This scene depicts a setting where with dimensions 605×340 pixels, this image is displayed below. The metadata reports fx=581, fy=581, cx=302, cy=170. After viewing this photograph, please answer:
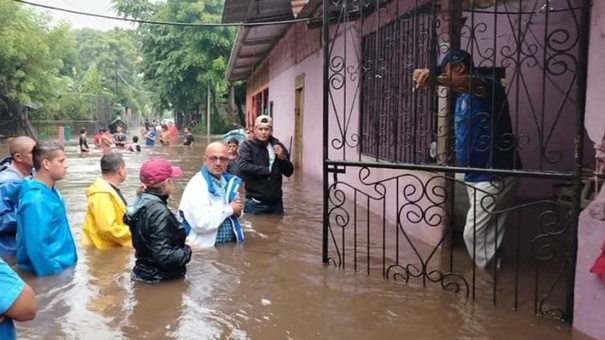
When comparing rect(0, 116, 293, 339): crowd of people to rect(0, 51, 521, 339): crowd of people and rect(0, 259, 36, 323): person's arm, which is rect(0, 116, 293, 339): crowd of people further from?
rect(0, 259, 36, 323): person's arm

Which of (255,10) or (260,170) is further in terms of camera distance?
(255,10)

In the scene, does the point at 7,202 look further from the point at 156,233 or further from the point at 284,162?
the point at 284,162

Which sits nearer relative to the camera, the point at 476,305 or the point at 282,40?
the point at 476,305

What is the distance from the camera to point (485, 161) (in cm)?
481

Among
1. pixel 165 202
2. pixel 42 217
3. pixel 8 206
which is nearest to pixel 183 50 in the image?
pixel 8 206

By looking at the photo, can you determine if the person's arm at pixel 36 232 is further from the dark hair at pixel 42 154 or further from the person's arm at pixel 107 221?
the person's arm at pixel 107 221

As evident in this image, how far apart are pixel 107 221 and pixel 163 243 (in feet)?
4.33

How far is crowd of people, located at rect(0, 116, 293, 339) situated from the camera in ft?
14.2

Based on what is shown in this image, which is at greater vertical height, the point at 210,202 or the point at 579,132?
the point at 579,132

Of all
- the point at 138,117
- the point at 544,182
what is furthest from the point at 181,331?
the point at 138,117

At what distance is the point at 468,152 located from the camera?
4.16m

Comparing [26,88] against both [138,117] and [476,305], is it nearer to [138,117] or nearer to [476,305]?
[476,305]

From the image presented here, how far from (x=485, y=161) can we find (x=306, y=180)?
751 centimetres

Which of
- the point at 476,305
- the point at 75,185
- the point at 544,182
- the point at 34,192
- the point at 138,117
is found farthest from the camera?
the point at 138,117
